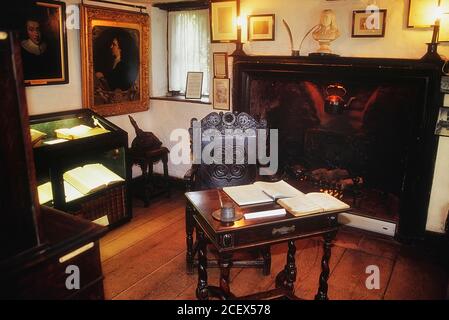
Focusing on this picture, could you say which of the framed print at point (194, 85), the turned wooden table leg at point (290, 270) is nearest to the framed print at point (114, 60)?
the framed print at point (194, 85)

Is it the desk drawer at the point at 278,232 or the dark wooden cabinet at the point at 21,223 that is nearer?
the dark wooden cabinet at the point at 21,223

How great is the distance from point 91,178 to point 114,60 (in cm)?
165

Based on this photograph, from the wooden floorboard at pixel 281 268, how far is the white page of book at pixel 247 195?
921 millimetres

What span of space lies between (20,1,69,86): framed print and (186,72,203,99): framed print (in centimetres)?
162

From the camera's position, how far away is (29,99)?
12.5ft

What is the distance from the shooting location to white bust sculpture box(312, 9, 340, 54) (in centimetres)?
363

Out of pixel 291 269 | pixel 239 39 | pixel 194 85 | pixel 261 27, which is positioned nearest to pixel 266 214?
pixel 291 269

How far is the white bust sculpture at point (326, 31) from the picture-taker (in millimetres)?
3629

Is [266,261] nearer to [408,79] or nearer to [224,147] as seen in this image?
[224,147]

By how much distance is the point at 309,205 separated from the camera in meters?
2.35

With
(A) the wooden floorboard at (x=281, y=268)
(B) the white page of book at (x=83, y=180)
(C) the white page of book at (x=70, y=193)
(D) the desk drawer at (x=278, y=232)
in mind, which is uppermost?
(D) the desk drawer at (x=278, y=232)

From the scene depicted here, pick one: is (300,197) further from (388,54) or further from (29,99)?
(29,99)

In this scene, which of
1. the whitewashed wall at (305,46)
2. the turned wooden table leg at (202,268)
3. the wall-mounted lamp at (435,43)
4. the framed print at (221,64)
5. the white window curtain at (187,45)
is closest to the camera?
the turned wooden table leg at (202,268)

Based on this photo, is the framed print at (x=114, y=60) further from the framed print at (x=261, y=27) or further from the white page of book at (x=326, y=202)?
the white page of book at (x=326, y=202)
